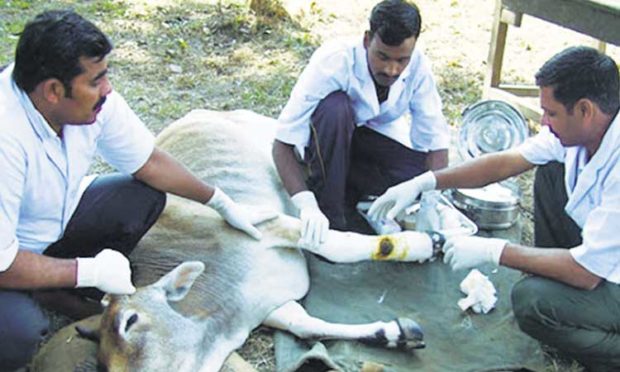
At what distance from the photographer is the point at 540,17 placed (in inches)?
224

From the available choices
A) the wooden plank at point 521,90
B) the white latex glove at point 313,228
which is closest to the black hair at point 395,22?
the white latex glove at point 313,228

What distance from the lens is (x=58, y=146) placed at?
3299 mm

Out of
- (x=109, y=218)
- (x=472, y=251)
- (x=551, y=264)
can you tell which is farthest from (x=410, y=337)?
(x=109, y=218)

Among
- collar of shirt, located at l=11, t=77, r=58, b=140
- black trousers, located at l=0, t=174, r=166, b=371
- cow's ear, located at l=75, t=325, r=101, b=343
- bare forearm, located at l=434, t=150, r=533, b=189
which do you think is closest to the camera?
collar of shirt, located at l=11, t=77, r=58, b=140

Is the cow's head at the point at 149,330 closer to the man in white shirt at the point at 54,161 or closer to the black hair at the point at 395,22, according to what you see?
the man in white shirt at the point at 54,161

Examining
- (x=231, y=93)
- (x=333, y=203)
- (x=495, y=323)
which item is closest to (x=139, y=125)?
(x=333, y=203)

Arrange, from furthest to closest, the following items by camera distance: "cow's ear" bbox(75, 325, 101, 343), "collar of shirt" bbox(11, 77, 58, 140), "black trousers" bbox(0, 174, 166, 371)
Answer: "black trousers" bbox(0, 174, 166, 371)
"cow's ear" bbox(75, 325, 101, 343)
"collar of shirt" bbox(11, 77, 58, 140)

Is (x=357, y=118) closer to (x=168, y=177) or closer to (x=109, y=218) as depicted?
(x=168, y=177)

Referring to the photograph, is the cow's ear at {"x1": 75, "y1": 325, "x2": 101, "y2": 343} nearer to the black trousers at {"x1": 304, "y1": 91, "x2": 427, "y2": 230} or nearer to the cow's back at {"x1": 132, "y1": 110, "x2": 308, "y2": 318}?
the cow's back at {"x1": 132, "y1": 110, "x2": 308, "y2": 318}

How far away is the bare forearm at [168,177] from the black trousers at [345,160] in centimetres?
72

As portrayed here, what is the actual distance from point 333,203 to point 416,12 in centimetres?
111

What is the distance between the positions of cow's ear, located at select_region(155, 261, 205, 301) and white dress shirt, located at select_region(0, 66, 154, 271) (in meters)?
0.55

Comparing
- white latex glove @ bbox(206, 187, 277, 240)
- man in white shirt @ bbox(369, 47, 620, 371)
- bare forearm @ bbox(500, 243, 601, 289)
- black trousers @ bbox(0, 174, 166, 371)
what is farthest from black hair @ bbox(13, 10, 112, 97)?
bare forearm @ bbox(500, 243, 601, 289)

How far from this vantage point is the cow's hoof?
368 centimetres
